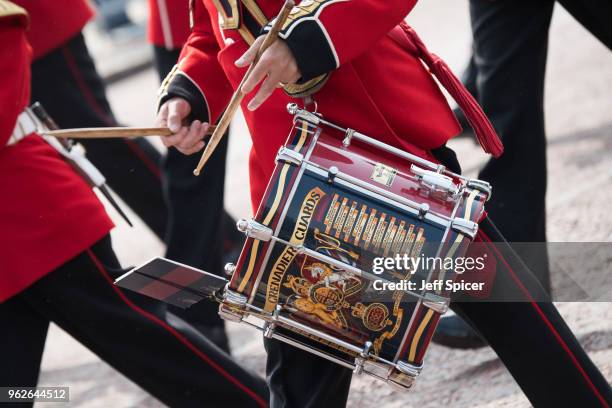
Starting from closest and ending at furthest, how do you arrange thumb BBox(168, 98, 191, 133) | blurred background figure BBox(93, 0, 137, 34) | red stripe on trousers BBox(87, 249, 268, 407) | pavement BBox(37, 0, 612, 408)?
thumb BBox(168, 98, 191, 133)
red stripe on trousers BBox(87, 249, 268, 407)
pavement BBox(37, 0, 612, 408)
blurred background figure BBox(93, 0, 137, 34)

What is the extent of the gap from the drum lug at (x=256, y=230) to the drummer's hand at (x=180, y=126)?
45 cm

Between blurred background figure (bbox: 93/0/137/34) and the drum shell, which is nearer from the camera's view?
the drum shell

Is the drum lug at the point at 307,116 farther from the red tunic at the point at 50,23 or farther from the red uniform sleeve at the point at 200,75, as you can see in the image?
the red tunic at the point at 50,23

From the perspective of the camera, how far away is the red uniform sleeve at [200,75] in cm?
241

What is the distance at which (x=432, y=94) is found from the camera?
2.17 meters

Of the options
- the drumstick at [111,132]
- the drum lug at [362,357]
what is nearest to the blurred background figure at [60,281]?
the drumstick at [111,132]

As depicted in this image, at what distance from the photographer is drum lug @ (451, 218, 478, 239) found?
6.46 feet

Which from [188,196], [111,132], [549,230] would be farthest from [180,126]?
[549,230]

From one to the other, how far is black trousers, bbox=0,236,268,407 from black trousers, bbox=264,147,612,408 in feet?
1.94

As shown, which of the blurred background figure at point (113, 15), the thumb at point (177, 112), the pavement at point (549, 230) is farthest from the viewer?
the blurred background figure at point (113, 15)

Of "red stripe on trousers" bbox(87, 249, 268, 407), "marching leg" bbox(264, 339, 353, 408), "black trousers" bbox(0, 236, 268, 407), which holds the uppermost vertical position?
"marching leg" bbox(264, 339, 353, 408)

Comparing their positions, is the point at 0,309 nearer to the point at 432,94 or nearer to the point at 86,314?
the point at 86,314

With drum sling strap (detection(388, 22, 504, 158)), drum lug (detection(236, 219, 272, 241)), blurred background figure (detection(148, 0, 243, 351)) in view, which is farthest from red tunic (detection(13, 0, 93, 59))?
drum lug (detection(236, 219, 272, 241))

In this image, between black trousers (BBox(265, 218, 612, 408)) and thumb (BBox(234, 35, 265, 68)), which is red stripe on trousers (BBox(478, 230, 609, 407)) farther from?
thumb (BBox(234, 35, 265, 68))
